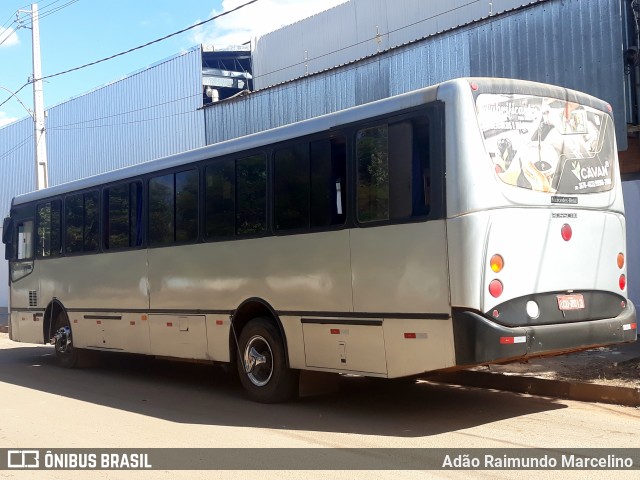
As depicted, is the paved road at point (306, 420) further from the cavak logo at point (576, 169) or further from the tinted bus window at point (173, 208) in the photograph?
the cavak logo at point (576, 169)

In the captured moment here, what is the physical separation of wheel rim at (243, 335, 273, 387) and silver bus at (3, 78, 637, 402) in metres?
0.02

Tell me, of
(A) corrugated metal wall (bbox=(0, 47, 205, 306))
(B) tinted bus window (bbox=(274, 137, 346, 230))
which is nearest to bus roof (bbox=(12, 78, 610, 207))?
(B) tinted bus window (bbox=(274, 137, 346, 230))

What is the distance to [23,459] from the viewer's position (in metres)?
7.30

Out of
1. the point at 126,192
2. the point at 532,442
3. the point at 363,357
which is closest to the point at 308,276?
the point at 363,357

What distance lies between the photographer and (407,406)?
9.30 meters

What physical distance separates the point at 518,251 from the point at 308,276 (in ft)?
8.04

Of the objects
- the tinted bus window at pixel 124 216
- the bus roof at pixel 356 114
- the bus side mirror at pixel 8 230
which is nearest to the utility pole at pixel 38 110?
the bus side mirror at pixel 8 230

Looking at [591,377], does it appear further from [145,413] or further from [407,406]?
[145,413]

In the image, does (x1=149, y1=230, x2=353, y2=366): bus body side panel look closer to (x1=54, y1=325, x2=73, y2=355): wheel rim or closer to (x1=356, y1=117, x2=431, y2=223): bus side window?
(x1=356, y1=117, x2=431, y2=223): bus side window

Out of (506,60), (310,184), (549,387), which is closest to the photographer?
(310,184)

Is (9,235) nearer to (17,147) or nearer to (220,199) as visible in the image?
(220,199)

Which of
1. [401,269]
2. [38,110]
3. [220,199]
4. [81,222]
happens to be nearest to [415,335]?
[401,269]

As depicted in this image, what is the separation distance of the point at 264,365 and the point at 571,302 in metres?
3.73

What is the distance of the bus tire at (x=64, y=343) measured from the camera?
13859 millimetres
